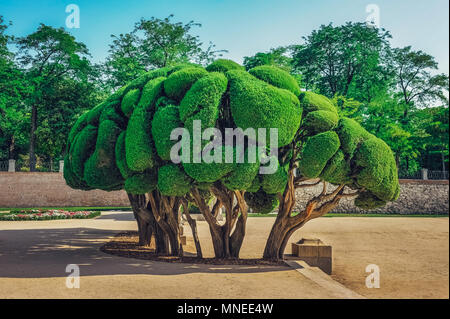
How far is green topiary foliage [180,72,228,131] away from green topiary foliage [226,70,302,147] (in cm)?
32

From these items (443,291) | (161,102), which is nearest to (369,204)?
(161,102)

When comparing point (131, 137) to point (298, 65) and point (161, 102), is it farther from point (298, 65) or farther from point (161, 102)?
point (298, 65)

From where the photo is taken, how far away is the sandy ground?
640cm

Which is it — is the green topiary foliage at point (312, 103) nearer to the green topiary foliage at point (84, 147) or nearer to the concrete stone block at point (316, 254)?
the concrete stone block at point (316, 254)

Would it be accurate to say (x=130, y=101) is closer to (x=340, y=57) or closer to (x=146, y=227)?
(x=146, y=227)

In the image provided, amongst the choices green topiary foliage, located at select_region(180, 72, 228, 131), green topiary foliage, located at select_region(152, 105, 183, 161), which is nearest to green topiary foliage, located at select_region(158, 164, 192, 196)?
green topiary foliage, located at select_region(152, 105, 183, 161)

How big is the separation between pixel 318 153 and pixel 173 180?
9.84 ft

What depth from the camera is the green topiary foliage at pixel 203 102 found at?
7977 mm

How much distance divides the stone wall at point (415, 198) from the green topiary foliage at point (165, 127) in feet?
69.8

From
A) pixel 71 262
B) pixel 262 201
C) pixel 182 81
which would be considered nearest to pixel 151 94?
pixel 182 81

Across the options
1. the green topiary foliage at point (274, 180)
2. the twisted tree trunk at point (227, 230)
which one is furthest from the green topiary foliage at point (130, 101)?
the green topiary foliage at point (274, 180)

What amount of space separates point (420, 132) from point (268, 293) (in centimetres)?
3042

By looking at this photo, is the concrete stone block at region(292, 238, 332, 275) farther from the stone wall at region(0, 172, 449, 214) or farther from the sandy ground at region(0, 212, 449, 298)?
the stone wall at region(0, 172, 449, 214)

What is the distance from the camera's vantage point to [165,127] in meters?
8.27
